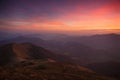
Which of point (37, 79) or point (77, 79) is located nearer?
point (37, 79)

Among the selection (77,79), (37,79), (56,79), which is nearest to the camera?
(37,79)

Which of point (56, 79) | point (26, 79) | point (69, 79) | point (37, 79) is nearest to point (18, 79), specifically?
point (26, 79)

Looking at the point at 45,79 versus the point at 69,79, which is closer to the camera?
the point at 45,79

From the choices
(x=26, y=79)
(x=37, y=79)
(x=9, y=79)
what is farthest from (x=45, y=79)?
(x=9, y=79)

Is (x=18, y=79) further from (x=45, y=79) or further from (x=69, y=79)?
(x=69, y=79)

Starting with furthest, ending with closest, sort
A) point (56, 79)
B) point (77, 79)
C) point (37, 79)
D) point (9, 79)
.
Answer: point (77, 79), point (56, 79), point (37, 79), point (9, 79)

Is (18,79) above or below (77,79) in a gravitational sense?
above

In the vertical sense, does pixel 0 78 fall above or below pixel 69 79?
above

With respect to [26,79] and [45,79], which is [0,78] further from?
[45,79]
